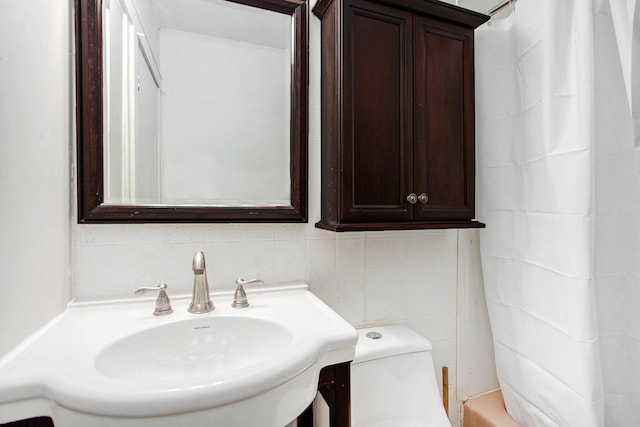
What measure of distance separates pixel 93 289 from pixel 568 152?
4.71ft

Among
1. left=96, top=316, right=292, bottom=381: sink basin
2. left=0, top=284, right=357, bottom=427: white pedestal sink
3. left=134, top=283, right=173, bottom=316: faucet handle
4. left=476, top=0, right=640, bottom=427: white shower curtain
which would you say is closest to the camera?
left=0, top=284, right=357, bottom=427: white pedestal sink

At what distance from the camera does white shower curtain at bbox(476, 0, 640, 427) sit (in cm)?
94

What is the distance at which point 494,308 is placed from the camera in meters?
1.26

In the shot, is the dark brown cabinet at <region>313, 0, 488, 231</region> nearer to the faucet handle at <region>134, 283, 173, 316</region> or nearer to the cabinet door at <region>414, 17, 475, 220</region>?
the cabinet door at <region>414, 17, 475, 220</region>


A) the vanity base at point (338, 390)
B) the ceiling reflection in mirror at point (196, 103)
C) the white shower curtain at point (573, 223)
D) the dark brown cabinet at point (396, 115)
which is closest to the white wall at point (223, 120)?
the ceiling reflection in mirror at point (196, 103)

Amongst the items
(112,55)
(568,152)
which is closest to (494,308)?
(568,152)

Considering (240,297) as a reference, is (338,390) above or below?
below

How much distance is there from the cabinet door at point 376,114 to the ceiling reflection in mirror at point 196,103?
221mm

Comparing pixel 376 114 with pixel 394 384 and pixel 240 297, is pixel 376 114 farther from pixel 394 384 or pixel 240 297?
pixel 394 384

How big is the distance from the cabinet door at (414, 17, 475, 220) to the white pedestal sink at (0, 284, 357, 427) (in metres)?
0.52

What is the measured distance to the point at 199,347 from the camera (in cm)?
81

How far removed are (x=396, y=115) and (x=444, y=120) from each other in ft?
0.59

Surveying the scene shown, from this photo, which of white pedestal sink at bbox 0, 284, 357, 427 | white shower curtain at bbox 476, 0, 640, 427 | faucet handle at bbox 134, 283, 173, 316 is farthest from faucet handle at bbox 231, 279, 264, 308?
white shower curtain at bbox 476, 0, 640, 427

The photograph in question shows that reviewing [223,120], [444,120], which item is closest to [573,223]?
[444,120]
